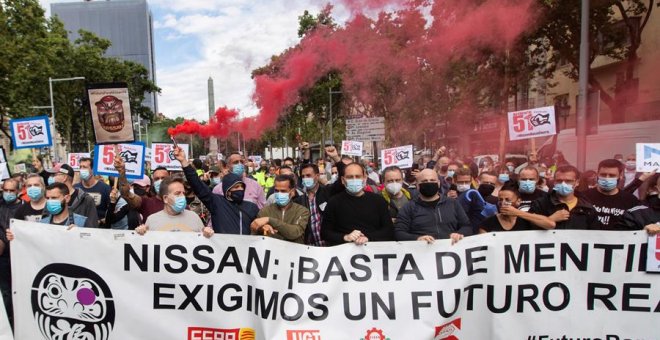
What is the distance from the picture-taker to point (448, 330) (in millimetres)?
4043

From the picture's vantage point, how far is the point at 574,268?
4.05 meters

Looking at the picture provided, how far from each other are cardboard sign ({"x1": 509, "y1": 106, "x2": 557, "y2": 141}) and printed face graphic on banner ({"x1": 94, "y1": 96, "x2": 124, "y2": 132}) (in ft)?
19.9

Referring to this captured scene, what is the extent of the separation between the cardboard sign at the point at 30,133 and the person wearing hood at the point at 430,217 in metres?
7.91

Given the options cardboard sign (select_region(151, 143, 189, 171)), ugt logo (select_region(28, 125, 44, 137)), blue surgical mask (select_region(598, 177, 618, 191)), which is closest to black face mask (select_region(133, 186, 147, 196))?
cardboard sign (select_region(151, 143, 189, 171))

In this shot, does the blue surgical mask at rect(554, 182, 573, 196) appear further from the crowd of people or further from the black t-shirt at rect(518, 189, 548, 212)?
the black t-shirt at rect(518, 189, 548, 212)

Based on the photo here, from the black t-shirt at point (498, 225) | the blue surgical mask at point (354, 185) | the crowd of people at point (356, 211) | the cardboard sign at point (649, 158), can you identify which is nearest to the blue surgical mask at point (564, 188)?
the crowd of people at point (356, 211)

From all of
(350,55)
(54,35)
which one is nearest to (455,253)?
(350,55)

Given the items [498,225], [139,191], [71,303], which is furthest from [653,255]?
[139,191]

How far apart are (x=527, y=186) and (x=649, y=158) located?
1990 millimetres

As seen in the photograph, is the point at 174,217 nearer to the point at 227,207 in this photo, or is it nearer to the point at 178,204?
the point at 178,204

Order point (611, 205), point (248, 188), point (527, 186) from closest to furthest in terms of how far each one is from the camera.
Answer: point (611, 205)
point (527, 186)
point (248, 188)

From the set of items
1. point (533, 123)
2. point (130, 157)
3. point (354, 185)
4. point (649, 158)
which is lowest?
point (354, 185)

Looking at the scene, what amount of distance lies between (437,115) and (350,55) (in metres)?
7.46

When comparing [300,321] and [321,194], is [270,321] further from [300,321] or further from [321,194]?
[321,194]
